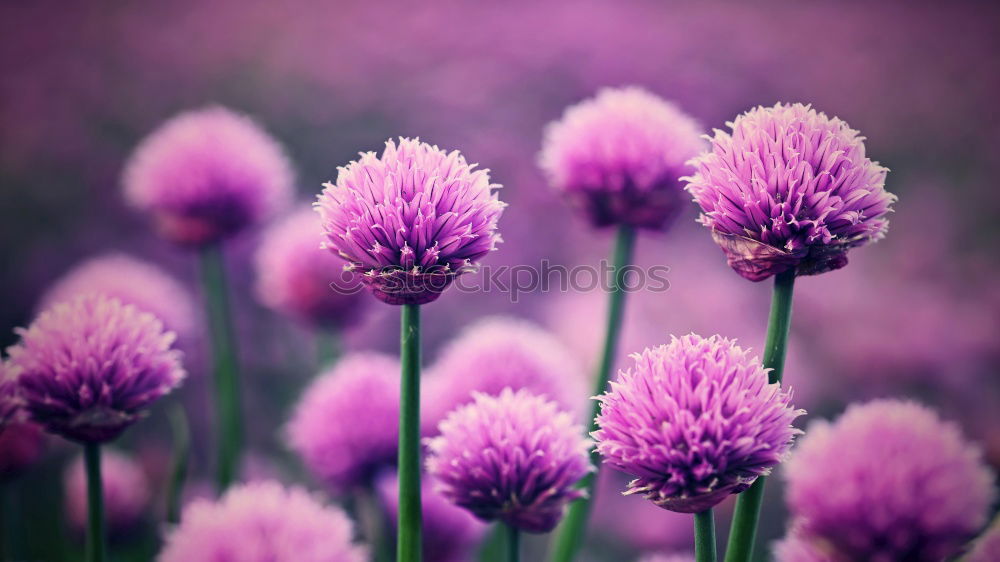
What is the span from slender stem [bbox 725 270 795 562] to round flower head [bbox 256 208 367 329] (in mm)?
424

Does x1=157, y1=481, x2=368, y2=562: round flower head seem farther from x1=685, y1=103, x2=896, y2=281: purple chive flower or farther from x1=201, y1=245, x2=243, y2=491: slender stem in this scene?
x1=685, y1=103, x2=896, y2=281: purple chive flower

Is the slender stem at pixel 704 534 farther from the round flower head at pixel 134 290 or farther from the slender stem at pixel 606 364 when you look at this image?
the round flower head at pixel 134 290

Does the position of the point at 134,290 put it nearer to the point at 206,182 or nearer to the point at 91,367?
the point at 206,182

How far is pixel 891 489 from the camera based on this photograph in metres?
0.42

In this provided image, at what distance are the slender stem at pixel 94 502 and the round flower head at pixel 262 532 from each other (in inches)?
1.6

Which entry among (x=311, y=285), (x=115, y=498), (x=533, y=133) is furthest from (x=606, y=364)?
(x=533, y=133)

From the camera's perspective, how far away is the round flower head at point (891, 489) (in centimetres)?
42

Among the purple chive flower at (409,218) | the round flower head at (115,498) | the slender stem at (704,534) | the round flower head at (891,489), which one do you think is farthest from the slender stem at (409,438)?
the round flower head at (115,498)

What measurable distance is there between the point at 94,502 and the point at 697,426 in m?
0.37

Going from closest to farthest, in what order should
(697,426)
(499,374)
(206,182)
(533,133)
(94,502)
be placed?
(697,426)
(94,502)
(499,374)
(206,182)
(533,133)

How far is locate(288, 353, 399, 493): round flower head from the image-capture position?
0.61 m

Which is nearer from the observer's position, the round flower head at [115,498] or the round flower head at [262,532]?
the round flower head at [262,532]

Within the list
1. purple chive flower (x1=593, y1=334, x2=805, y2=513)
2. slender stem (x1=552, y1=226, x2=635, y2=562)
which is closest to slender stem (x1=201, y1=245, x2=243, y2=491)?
slender stem (x1=552, y1=226, x2=635, y2=562)

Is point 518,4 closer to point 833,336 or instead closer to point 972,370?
point 833,336
